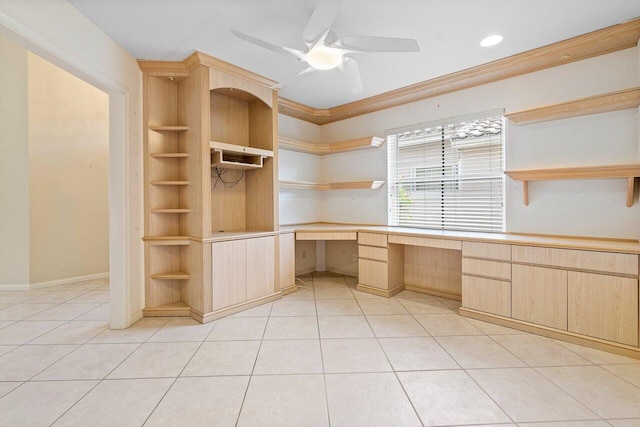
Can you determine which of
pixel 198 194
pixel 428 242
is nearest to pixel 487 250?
pixel 428 242

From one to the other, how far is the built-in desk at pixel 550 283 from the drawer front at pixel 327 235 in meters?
0.51

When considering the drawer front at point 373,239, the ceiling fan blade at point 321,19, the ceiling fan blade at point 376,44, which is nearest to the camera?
the ceiling fan blade at point 321,19

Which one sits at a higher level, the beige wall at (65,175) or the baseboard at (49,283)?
the beige wall at (65,175)

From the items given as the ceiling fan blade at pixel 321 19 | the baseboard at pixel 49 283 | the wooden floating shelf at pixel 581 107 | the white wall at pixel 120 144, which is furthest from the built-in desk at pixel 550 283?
the baseboard at pixel 49 283

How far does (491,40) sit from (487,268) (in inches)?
85.9

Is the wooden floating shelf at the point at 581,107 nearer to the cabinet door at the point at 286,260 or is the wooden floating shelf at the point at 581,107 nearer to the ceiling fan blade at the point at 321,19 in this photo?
the ceiling fan blade at the point at 321,19

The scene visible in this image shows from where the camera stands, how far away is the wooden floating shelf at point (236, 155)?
10.3 feet

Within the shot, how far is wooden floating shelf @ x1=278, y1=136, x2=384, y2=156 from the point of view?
4.19m

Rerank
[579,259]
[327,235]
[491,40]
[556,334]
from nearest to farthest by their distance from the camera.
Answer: [579,259] < [556,334] < [491,40] < [327,235]

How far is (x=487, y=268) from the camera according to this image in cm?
288

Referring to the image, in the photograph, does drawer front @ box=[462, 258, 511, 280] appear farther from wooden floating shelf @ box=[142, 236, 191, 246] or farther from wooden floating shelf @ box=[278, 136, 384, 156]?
wooden floating shelf @ box=[142, 236, 191, 246]

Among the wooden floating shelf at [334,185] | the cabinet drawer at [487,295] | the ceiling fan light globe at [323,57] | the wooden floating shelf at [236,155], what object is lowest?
the cabinet drawer at [487,295]

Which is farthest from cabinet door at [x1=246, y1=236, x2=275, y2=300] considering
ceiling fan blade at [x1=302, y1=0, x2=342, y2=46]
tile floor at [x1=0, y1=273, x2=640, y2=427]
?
ceiling fan blade at [x1=302, y1=0, x2=342, y2=46]

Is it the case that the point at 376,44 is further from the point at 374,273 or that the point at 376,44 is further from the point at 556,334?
the point at 556,334
